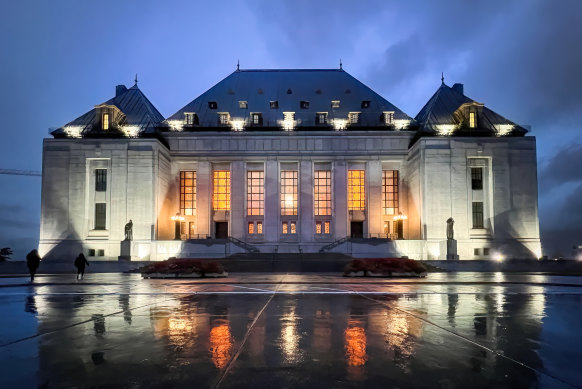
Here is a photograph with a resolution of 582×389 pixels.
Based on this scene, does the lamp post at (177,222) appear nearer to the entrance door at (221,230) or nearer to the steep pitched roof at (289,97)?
the entrance door at (221,230)

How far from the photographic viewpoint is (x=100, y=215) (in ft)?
159

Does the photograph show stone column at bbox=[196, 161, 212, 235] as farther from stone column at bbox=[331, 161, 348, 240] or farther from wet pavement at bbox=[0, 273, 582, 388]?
wet pavement at bbox=[0, 273, 582, 388]

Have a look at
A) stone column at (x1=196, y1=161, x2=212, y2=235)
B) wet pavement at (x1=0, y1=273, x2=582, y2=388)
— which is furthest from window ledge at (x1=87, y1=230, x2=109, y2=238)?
wet pavement at (x1=0, y1=273, x2=582, y2=388)

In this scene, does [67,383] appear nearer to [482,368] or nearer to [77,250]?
[482,368]

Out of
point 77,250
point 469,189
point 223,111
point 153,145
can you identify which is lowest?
point 77,250

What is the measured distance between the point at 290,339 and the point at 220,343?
1.24 meters

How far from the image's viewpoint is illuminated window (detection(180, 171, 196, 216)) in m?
54.2

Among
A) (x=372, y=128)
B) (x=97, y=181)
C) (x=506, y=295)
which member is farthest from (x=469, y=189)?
(x=97, y=181)

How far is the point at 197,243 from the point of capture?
44.9m

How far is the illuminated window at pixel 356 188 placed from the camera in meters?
54.3

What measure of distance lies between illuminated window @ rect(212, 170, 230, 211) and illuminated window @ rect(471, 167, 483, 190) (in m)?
30.2

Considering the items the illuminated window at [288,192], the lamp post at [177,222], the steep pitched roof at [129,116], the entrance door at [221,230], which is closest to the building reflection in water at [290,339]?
the illuminated window at [288,192]

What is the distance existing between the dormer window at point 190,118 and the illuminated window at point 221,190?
695 cm

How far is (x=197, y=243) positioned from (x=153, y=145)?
12708 millimetres
